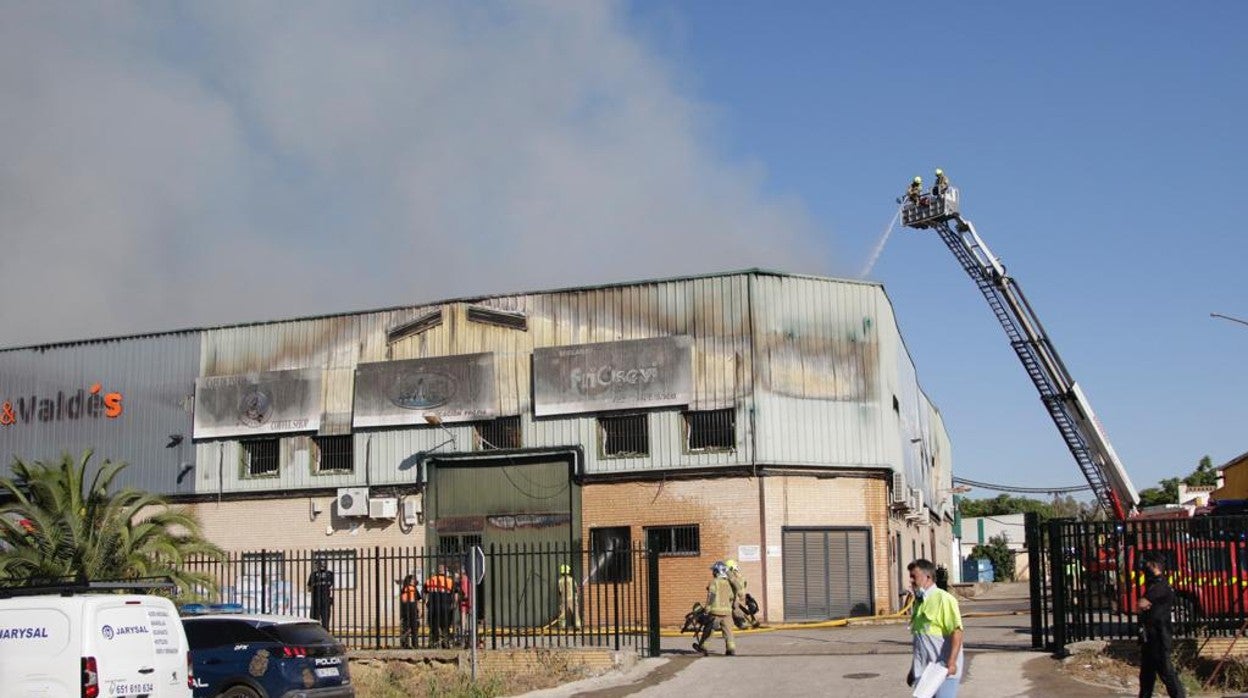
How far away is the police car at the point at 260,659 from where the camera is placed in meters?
16.2

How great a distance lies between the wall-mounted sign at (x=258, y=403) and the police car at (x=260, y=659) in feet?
63.0

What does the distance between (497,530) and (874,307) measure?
11.0 m

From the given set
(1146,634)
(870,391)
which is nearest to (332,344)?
(870,391)

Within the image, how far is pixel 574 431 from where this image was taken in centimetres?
3303

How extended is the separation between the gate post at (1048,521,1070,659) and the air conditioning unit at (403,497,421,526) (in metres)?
18.7

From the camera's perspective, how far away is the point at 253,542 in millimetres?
35812

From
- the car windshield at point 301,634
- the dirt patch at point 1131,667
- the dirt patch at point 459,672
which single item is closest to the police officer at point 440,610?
the dirt patch at point 459,672

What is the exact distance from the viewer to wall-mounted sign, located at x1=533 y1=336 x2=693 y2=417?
32.1 meters

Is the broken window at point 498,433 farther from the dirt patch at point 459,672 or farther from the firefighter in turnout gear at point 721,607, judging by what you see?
the firefighter in turnout gear at point 721,607

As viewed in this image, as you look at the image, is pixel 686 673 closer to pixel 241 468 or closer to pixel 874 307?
pixel 874 307

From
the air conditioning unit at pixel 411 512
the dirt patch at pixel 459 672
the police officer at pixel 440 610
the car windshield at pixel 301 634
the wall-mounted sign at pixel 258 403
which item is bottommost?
the dirt patch at pixel 459 672

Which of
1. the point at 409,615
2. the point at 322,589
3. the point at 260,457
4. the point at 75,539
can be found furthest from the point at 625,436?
the point at 75,539

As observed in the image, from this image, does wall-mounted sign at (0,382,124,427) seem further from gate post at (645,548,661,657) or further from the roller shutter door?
gate post at (645,548,661,657)

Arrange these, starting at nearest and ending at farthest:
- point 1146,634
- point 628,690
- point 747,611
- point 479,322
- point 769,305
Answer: point 1146,634 < point 628,690 < point 747,611 < point 769,305 < point 479,322
